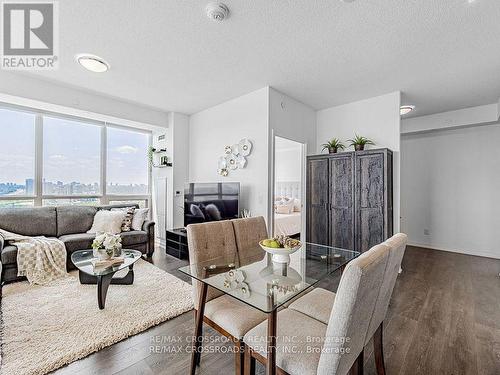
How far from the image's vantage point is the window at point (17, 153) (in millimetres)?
3955

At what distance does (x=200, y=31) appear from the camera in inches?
90.4

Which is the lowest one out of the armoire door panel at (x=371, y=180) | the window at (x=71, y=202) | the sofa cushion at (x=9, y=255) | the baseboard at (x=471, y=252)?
the baseboard at (x=471, y=252)

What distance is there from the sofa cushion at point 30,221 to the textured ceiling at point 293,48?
199 centimetres

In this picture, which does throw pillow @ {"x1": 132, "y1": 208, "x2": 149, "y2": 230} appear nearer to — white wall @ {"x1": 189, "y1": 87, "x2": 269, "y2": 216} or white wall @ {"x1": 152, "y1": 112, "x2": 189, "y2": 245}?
white wall @ {"x1": 152, "y1": 112, "x2": 189, "y2": 245}

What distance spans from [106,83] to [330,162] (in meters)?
3.71

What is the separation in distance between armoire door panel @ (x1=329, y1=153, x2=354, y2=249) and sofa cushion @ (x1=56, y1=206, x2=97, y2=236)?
411 centimetres

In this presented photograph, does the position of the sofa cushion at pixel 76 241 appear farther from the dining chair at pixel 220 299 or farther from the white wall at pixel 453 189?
the white wall at pixel 453 189

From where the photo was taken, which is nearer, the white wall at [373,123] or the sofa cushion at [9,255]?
the sofa cushion at [9,255]

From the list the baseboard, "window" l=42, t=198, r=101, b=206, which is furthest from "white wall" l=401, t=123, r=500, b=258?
"window" l=42, t=198, r=101, b=206

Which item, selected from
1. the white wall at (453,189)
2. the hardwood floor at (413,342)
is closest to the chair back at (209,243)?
the hardwood floor at (413,342)

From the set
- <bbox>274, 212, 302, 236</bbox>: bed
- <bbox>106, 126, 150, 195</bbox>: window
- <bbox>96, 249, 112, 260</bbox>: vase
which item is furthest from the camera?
<bbox>106, 126, 150, 195</bbox>: window

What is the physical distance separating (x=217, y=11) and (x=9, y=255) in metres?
3.64

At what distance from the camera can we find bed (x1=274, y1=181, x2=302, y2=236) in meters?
4.85

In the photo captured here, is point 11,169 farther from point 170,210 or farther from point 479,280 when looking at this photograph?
point 479,280
